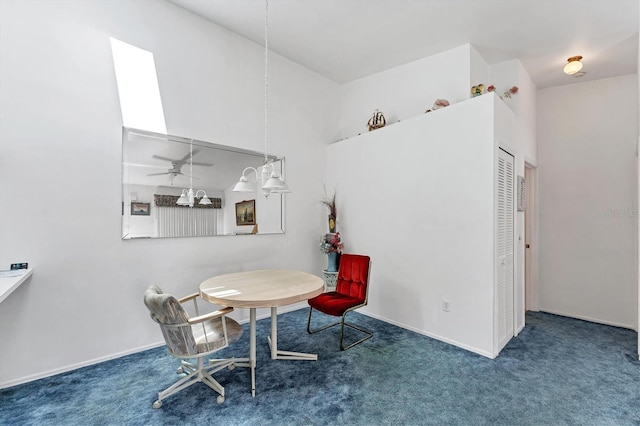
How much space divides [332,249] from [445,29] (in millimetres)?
3024

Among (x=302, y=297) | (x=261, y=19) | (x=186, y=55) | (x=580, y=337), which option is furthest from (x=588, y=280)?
(x=186, y=55)

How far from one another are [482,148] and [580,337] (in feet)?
8.32

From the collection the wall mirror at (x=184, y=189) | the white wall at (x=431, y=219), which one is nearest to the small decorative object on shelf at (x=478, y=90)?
the white wall at (x=431, y=219)

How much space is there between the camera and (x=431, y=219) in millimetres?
3275

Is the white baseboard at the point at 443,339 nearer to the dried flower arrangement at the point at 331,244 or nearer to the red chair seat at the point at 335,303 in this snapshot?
the red chair seat at the point at 335,303

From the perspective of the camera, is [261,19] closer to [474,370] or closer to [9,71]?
[9,71]

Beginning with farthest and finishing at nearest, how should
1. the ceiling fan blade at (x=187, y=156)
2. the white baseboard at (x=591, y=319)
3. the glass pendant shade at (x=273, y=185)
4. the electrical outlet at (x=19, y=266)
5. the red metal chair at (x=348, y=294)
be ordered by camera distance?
the white baseboard at (x=591, y=319) < the ceiling fan blade at (x=187, y=156) < the red metal chair at (x=348, y=294) < the glass pendant shade at (x=273, y=185) < the electrical outlet at (x=19, y=266)

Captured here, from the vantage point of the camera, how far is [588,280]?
13.1ft

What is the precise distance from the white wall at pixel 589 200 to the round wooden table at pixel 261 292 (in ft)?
12.6

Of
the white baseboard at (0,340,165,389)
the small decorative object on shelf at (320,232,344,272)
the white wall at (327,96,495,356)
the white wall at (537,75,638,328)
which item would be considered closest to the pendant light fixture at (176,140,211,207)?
the white baseboard at (0,340,165,389)

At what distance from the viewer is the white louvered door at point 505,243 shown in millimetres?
2923

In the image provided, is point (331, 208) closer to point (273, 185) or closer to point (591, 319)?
point (273, 185)

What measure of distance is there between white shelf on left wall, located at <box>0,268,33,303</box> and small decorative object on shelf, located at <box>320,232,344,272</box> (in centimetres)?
306

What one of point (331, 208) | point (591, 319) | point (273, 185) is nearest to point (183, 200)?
point (273, 185)
